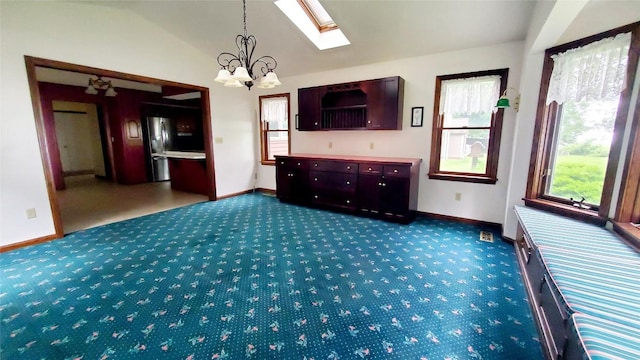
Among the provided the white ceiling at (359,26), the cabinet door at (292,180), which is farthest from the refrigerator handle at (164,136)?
the cabinet door at (292,180)

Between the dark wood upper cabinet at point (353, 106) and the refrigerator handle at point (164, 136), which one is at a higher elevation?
the dark wood upper cabinet at point (353, 106)

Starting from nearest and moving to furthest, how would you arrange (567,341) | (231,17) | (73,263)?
(567,341), (73,263), (231,17)

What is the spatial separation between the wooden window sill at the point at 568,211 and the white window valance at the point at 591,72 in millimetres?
947

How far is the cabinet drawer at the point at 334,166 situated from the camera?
397 cm

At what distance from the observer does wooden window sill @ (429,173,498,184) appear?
11.4 feet

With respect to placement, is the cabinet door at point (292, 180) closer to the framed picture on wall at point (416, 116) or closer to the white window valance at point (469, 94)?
the framed picture on wall at point (416, 116)

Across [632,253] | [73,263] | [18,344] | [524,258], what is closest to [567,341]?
[632,253]

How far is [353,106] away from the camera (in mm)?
4148

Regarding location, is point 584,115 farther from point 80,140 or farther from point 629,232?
point 80,140

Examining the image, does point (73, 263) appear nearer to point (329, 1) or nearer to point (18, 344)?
point (18, 344)

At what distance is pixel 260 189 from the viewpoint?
19.4 ft

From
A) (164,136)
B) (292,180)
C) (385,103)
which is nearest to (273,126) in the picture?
(292,180)

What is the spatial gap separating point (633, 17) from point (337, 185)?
330 centimetres

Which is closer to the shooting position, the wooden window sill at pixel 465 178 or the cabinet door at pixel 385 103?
the wooden window sill at pixel 465 178
